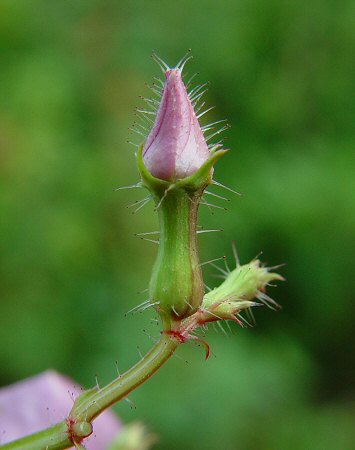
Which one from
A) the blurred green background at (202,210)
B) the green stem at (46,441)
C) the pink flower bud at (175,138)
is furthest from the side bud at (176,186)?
the blurred green background at (202,210)

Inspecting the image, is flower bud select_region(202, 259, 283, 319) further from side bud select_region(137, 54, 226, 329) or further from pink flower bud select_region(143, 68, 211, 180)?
pink flower bud select_region(143, 68, 211, 180)

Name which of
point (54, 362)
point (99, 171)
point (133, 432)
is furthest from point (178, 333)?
point (99, 171)

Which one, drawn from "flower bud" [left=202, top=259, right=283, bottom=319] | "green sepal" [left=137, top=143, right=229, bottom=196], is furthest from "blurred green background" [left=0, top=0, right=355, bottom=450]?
"green sepal" [left=137, top=143, right=229, bottom=196]

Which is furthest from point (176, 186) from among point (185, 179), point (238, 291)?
point (238, 291)

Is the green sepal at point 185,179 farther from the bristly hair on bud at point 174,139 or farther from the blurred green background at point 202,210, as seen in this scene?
the blurred green background at point 202,210

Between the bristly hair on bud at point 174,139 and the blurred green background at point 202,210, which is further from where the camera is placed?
the blurred green background at point 202,210
